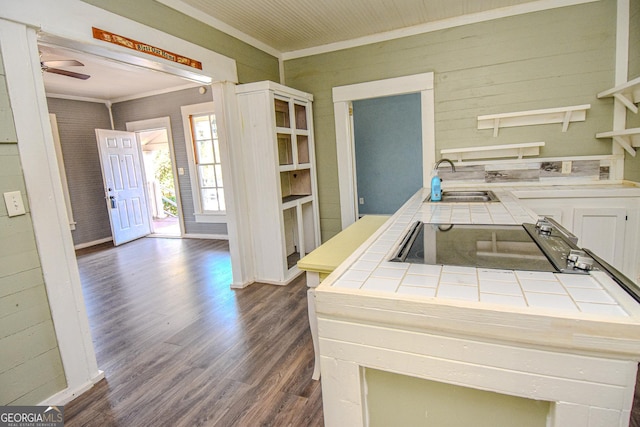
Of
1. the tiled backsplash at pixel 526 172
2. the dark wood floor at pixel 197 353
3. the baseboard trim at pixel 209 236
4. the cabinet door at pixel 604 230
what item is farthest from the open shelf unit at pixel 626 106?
the baseboard trim at pixel 209 236

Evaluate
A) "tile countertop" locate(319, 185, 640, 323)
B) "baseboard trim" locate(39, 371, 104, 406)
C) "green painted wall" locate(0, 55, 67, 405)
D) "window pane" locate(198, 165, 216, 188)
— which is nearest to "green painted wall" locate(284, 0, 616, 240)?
"tile countertop" locate(319, 185, 640, 323)

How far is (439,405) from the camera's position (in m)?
0.92

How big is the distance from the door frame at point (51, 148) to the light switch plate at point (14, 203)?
1.6 inches

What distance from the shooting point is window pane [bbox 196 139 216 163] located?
5613 millimetres

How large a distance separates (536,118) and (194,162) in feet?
15.8

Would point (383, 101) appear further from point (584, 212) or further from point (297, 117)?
point (584, 212)

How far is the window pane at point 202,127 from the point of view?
5.56 meters

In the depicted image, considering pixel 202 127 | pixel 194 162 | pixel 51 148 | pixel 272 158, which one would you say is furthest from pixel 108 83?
pixel 51 148

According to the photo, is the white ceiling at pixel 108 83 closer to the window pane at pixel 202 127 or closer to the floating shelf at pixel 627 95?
the window pane at pixel 202 127

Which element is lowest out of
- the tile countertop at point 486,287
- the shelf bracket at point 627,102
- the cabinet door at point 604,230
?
the cabinet door at point 604,230

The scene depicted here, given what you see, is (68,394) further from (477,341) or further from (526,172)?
(526,172)

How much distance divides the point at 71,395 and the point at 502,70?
4.12m

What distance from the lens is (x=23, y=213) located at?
175 centimetres

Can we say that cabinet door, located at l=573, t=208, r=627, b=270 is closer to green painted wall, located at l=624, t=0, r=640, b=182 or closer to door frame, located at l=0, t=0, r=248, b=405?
green painted wall, located at l=624, t=0, r=640, b=182
